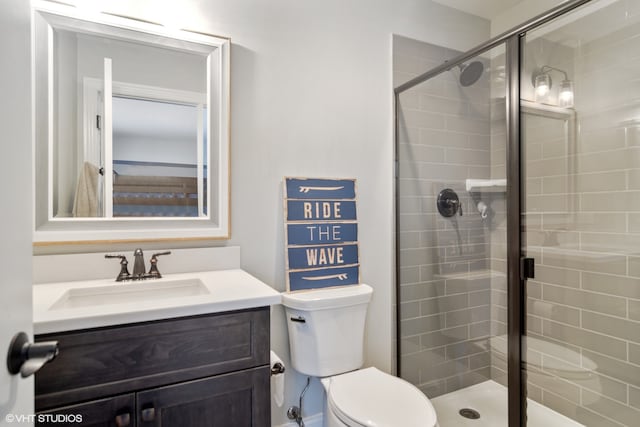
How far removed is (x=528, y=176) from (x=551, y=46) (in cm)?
55

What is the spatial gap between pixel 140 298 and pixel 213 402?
49cm

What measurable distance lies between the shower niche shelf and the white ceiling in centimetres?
116

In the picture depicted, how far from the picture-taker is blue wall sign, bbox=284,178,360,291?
174cm

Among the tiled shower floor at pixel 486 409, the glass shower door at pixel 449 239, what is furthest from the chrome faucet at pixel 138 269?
the tiled shower floor at pixel 486 409

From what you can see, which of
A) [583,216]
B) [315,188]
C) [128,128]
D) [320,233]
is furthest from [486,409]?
[128,128]

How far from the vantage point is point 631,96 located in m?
1.38

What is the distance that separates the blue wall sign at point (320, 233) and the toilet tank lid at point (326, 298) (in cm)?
6

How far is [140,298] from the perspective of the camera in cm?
132

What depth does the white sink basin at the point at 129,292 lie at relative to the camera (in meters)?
1.25

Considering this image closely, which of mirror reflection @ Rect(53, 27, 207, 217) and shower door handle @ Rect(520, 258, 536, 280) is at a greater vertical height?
mirror reflection @ Rect(53, 27, 207, 217)

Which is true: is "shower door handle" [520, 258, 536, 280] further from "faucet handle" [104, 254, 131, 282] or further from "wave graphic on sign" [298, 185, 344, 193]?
"faucet handle" [104, 254, 131, 282]

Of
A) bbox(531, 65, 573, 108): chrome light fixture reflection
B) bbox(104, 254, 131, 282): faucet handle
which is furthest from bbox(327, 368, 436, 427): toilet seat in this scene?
bbox(531, 65, 573, 108): chrome light fixture reflection

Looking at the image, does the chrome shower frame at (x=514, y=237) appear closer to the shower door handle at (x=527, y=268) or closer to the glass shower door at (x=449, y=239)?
the shower door handle at (x=527, y=268)

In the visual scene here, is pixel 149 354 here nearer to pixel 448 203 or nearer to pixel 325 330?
pixel 325 330
